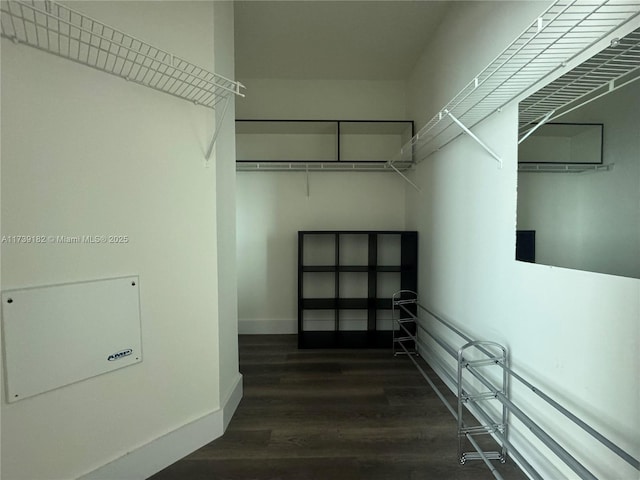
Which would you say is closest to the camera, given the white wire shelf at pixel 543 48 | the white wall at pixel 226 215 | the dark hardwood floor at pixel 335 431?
the white wire shelf at pixel 543 48

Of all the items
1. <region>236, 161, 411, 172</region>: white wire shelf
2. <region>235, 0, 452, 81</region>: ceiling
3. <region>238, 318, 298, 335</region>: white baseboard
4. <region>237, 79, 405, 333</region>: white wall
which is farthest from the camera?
<region>238, 318, 298, 335</region>: white baseboard

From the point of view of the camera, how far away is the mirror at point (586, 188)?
88 centimetres

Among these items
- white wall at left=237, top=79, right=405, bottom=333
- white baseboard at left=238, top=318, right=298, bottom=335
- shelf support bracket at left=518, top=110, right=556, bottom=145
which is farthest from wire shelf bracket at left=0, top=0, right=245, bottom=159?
white baseboard at left=238, top=318, right=298, bottom=335

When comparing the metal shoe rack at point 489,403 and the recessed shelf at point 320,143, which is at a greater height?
the recessed shelf at point 320,143

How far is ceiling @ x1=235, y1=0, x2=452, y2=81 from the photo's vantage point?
195 cm

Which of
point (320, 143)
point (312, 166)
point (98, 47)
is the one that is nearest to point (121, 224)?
point (98, 47)

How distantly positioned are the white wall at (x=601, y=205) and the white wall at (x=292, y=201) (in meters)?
1.81

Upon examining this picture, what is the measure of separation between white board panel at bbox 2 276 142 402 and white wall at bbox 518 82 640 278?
1997 mm

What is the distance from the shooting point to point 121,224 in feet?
3.98

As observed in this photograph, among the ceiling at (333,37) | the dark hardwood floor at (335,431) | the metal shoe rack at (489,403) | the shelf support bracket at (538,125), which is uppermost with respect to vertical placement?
the ceiling at (333,37)

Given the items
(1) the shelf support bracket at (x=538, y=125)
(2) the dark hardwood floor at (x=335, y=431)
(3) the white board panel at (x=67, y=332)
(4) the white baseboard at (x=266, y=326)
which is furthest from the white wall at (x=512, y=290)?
(3) the white board panel at (x=67, y=332)

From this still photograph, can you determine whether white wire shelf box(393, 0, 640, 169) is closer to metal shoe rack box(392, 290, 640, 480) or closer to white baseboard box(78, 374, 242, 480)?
metal shoe rack box(392, 290, 640, 480)

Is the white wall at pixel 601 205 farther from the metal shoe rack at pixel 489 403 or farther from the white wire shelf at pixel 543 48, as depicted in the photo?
the metal shoe rack at pixel 489 403

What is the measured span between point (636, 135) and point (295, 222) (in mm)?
2530
